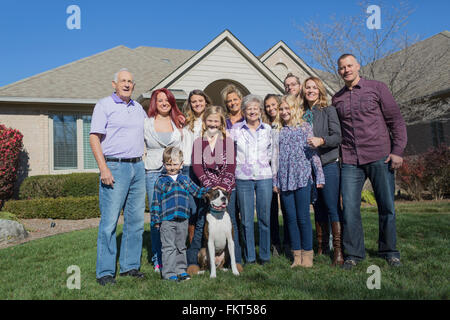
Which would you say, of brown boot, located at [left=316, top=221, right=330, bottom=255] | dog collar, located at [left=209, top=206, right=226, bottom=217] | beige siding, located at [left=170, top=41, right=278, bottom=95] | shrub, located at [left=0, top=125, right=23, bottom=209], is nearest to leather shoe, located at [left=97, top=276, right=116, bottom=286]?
dog collar, located at [left=209, top=206, right=226, bottom=217]

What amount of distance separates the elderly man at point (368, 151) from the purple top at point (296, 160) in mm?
403

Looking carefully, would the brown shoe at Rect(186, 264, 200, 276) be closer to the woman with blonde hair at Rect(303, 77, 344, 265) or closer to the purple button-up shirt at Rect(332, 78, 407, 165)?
the woman with blonde hair at Rect(303, 77, 344, 265)

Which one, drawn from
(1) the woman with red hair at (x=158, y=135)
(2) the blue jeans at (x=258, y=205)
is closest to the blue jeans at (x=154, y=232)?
(1) the woman with red hair at (x=158, y=135)

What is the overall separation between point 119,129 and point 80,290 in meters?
1.81

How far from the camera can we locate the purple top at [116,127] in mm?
3705

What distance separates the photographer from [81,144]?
1205cm

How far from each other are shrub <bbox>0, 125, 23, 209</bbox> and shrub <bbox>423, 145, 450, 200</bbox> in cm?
1358

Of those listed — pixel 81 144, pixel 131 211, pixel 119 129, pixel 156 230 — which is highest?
pixel 81 144

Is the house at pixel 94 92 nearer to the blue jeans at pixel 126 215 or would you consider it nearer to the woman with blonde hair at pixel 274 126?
the woman with blonde hair at pixel 274 126

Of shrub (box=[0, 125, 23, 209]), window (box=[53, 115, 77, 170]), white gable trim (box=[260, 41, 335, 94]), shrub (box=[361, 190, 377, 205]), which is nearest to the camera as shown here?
shrub (box=[0, 125, 23, 209])

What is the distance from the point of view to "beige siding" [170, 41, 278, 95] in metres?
11.0

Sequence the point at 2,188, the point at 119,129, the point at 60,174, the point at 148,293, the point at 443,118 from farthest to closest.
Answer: the point at 443,118
the point at 60,174
the point at 2,188
the point at 119,129
the point at 148,293
